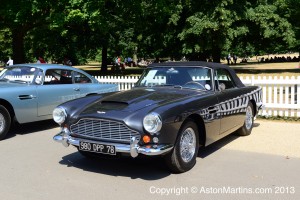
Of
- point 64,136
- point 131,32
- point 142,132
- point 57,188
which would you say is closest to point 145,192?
point 142,132

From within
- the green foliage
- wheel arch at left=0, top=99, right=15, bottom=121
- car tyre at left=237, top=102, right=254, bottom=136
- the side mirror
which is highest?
the green foliage

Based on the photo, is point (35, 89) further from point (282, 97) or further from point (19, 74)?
point (282, 97)

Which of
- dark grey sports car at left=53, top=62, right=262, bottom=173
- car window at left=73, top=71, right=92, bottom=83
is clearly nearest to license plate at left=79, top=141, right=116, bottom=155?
dark grey sports car at left=53, top=62, right=262, bottom=173

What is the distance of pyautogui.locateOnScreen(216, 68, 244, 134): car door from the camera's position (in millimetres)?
6184

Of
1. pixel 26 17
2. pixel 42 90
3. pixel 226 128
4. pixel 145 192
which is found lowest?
pixel 145 192

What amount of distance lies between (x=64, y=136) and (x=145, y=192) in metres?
1.58

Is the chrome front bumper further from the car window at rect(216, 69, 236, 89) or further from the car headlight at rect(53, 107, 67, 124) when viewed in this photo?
the car window at rect(216, 69, 236, 89)

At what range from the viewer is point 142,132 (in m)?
4.74

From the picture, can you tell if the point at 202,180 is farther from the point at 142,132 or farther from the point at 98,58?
the point at 98,58

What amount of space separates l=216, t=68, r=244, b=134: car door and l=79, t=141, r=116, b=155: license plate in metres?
2.11

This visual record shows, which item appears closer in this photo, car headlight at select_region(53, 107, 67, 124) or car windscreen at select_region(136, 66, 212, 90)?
car headlight at select_region(53, 107, 67, 124)

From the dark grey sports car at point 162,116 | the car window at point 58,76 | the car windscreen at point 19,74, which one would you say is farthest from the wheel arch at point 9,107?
the dark grey sports car at point 162,116

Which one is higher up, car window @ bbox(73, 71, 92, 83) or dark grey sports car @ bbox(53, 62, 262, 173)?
car window @ bbox(73, 71, 92, 83)

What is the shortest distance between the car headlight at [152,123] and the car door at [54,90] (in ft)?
13.4
